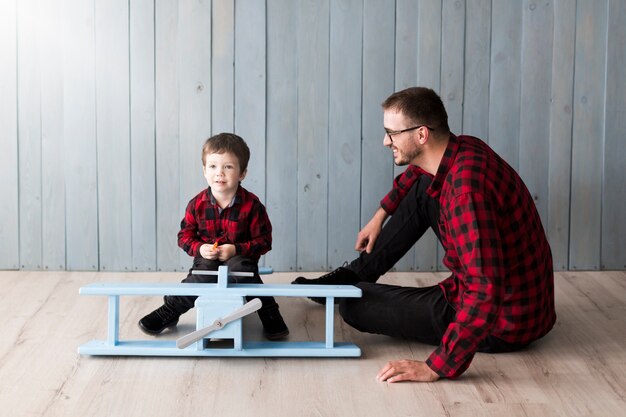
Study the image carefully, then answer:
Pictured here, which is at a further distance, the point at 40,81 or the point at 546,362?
the point at 40,81

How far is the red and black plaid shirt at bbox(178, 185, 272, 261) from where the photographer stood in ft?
9.25

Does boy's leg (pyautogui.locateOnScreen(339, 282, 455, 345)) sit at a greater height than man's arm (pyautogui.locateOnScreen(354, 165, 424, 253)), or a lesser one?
lesser

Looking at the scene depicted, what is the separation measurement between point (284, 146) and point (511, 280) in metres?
1.31

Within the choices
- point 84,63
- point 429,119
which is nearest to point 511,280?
point 429,119

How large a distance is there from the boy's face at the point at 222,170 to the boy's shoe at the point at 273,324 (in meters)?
0.40

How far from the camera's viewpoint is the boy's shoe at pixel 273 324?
2743mm

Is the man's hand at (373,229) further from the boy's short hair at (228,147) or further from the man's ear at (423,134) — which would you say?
the man's ear at (423,134)

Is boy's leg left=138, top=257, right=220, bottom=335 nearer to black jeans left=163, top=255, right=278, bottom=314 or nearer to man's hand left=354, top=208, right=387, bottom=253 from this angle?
Answer: black jeans left=163, top=255, right=278, bottom=314

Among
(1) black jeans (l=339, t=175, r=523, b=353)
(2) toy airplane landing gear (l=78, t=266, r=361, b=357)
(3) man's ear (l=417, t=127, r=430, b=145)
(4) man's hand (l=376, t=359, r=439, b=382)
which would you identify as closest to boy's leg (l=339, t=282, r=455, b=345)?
(1) black jeans (l=339, t=175, r=523, b=353)

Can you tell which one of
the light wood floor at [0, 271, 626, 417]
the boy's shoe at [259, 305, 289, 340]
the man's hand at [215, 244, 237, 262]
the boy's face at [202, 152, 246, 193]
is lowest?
the light wood floor at [0, 271, 626, 417]

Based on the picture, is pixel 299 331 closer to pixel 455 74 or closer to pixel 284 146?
pixel 284 146

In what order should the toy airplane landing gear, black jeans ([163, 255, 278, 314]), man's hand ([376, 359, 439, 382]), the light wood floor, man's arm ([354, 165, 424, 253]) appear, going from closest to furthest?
the light wood floor
man's hand ([376, 359, 439, 382])
the toy airplane landing gear
black jeans ([163, 255, 278, 314])
man's arm ([354, 165, 424, 253])

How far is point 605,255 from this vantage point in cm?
361

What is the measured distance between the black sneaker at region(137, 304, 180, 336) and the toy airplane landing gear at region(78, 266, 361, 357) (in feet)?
0.53
